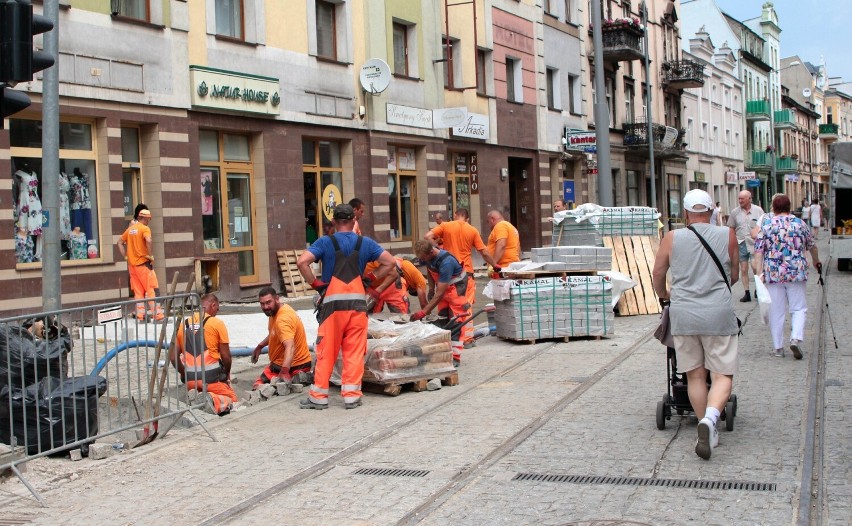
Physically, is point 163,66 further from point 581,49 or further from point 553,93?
point 581,49

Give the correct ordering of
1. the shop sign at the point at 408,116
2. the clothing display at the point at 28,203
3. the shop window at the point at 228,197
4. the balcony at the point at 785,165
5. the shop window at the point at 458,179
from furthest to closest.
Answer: the balcony at the point at 785,165, the shop window at the point at 458,179, the shop sign at the point at 408,116, the shop window at the point at 228,197, the clothing display at the point at 28,203

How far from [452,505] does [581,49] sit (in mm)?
31397

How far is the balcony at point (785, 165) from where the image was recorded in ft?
229

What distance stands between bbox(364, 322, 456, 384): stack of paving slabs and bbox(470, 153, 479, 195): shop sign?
1833 cm

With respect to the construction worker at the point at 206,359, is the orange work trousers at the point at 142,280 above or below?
above

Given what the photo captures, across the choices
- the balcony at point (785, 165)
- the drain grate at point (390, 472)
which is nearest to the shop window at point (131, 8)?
the drain grate at point (390, 472)

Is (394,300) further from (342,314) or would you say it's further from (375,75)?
(375,75)

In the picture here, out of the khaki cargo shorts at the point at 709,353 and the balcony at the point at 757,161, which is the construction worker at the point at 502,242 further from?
the balcony at the point at 757,161

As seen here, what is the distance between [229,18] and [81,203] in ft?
16.7

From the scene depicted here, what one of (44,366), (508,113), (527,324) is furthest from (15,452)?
(508,113)

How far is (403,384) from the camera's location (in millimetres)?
10133

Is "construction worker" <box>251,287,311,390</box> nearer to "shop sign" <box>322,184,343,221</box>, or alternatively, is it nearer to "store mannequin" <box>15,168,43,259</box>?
"store mannequin" <box>15,168,43,259</box>

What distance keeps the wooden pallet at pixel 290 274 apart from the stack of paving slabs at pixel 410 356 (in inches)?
396

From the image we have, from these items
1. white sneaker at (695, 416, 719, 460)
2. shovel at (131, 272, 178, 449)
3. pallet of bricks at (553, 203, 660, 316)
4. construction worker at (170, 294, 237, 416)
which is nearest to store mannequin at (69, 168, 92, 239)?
construction worker at (170, 294, 237, 416)
